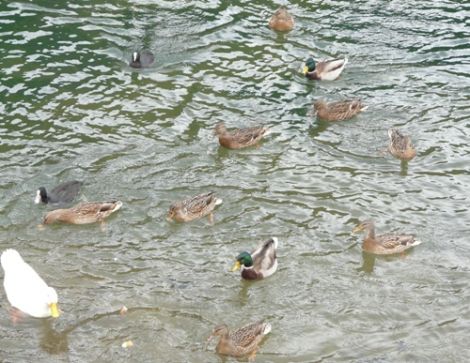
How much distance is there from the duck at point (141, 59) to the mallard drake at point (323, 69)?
10.4 feet

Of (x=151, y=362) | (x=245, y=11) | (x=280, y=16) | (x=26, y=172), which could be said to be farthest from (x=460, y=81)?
(x=151, y=362)

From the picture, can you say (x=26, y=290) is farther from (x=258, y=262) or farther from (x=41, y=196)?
(x=258, y=262)

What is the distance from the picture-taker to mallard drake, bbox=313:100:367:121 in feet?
51.8

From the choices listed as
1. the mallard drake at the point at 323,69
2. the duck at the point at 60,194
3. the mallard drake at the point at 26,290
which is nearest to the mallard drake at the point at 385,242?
the mallard drake at the point at 26,290

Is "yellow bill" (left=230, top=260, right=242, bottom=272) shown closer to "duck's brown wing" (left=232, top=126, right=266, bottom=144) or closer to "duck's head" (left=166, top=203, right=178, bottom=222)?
"duck's head" (left=166, top=203, right=178, bottom=222)

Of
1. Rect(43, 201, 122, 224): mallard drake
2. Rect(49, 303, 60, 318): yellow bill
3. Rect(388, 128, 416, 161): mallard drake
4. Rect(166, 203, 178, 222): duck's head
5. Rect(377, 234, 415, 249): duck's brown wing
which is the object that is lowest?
Rect(43, 201, 122, 224): mallard drake

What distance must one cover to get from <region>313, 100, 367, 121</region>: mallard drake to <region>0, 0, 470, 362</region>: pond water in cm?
17

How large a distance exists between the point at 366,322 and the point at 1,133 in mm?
7685

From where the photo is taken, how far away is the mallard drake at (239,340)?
10.1 m

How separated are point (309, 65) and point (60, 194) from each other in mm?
6313

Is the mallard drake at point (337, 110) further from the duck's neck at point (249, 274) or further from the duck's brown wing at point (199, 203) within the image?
the duck's neck at point (249, 274)

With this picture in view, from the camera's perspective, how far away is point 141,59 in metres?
17.6

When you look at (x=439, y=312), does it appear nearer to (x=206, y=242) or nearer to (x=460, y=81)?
(x=206, y=242)

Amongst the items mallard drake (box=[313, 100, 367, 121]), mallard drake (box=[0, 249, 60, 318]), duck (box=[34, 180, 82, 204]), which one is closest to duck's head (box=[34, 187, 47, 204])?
duck (box=[34, 180, 82, 204])
